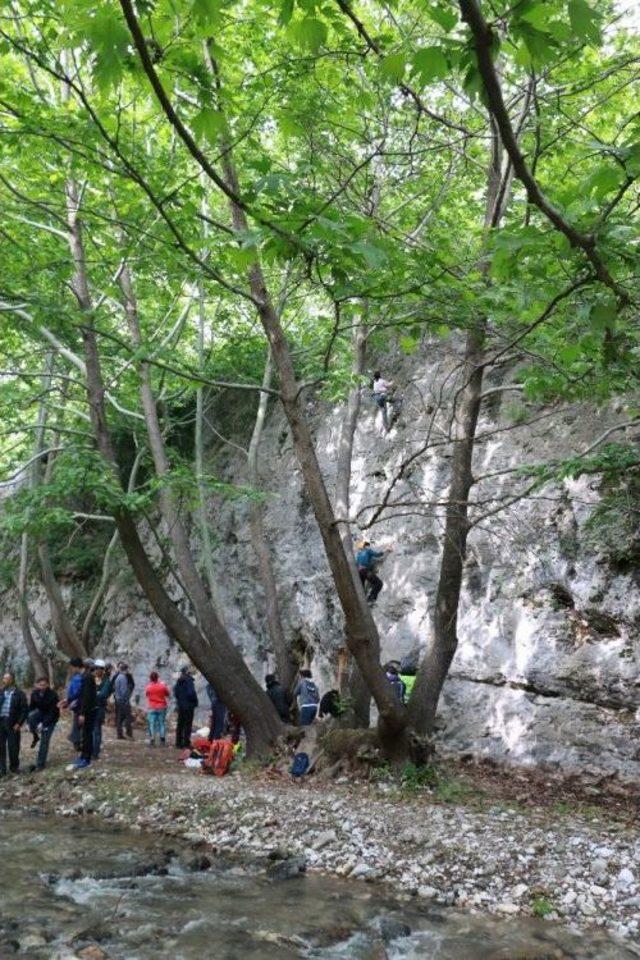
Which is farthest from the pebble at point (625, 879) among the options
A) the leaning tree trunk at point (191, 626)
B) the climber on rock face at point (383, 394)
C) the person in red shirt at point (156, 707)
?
the climber on rock face at point (383, 394)

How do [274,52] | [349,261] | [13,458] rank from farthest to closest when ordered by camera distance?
[13,458] → [274,52] → [349,261]

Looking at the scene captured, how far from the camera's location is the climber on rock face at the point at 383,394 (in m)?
16.5

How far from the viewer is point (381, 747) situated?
1034 cm

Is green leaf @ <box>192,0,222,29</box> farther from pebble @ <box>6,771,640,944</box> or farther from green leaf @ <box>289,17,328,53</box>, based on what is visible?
pebble @ <box>6,771,640,944</box>

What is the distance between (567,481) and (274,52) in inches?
311

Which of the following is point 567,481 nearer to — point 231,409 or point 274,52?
point 274,52

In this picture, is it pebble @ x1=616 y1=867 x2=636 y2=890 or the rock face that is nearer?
pebble @ x1=616 y1=867 x2=636 y2=890

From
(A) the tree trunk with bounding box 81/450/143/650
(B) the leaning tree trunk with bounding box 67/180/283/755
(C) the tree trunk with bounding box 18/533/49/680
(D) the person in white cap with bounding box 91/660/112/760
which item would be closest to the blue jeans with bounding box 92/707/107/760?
(D) the person in white cap with bounding box 91/660/112/760

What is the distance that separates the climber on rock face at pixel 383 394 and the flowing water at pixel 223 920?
35.0ft

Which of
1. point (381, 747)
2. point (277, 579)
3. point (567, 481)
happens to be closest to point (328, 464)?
point (277, 579)

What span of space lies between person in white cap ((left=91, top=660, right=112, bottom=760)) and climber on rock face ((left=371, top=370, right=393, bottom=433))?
7.97m

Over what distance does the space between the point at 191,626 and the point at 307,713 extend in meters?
2.45

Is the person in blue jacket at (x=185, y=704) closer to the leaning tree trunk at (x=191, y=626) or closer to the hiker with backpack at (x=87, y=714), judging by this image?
the leaning tree trunk at (x=191, y=626)

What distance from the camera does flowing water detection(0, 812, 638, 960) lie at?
5.58 metres
